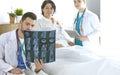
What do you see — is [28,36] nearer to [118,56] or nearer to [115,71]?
[115,71]

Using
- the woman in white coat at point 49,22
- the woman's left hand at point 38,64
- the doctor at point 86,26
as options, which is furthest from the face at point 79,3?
the woman's left hand at point 38,64

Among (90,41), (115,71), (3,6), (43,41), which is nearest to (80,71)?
(115,71)

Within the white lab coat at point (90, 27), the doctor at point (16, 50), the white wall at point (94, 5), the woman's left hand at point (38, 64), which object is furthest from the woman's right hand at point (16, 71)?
the white wall at point (94, 5)

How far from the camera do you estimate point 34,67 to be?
2.20 m

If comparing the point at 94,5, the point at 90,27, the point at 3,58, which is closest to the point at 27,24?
the point at 3,58

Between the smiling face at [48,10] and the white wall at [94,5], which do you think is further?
the white wall at [94,5]

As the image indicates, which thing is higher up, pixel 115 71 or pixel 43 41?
pixel 43 41

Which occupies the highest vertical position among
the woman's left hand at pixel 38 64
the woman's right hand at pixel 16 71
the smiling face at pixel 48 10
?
the smiling face at pixel 48 10

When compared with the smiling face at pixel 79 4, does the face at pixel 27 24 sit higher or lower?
lower

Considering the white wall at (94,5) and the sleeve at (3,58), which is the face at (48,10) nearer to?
the sleeve at (3,58)

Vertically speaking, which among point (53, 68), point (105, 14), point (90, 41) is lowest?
point (53, 68)

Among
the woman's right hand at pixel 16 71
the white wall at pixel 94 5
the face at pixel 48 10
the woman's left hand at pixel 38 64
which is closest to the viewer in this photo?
the woman's left hand at pixel 38 64

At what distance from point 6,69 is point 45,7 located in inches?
41.7

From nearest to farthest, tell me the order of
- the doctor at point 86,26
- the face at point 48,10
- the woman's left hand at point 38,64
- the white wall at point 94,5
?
the woman's left hand at point 38,64, the face at point 48,10, the doctor at point 86,26, the white wall at point 94,5
